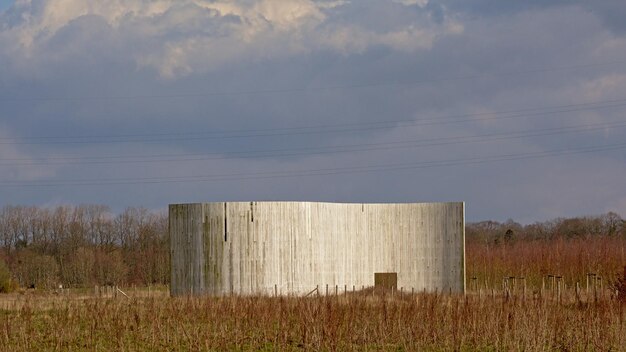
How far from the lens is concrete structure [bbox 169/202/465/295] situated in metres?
30.3

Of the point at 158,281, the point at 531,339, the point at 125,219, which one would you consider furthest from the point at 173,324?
the point at 125,219

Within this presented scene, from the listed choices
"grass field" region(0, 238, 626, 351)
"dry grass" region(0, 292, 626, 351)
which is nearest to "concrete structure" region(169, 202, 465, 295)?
"grass field" region(0, 238, 626, 351)

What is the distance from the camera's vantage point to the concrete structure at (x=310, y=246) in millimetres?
30297

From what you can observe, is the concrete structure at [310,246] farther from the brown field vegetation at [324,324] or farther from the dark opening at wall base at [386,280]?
the brown field vegetation at [324,324]

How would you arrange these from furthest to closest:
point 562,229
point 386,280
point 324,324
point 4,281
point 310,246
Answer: point 562,229
point 4,281
point 386,280
point 310,246
point 324,324

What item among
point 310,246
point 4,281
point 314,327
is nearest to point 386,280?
point 310,246

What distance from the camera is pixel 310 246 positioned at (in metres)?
30.8

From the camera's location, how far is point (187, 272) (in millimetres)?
30953

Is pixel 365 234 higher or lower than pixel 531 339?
higher

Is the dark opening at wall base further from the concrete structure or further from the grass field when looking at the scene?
the grass field

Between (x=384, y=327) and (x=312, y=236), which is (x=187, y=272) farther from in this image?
(x=384, y=327)

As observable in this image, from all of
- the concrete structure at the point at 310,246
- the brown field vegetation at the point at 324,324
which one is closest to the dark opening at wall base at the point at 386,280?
the concrete structure at the point at 310,246

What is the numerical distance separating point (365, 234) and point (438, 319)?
1214cm

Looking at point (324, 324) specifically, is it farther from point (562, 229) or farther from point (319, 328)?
point (562, 229)
